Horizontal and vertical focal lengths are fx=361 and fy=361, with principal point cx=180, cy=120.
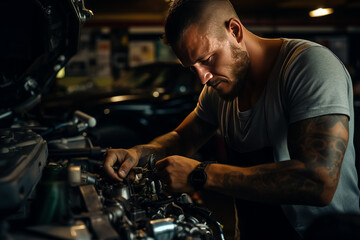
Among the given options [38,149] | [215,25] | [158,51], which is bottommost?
[158,51]

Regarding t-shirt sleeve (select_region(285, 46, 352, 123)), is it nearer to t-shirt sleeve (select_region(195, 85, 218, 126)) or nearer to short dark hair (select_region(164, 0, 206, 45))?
short dark hair (select_region(164, 0, 206, 45))

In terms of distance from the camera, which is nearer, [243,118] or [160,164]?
[160,164]

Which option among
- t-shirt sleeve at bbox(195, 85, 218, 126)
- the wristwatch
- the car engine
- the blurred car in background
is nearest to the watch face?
the wristwatch

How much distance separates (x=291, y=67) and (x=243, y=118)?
32cm

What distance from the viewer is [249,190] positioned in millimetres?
1149

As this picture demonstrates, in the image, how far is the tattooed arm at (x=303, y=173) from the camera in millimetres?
1100

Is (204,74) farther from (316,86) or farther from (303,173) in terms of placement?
(303,173)

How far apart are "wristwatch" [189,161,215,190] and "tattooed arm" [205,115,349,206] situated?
19 millimetres

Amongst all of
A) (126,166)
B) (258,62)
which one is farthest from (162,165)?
(258,62)

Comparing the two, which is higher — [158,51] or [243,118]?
[243,118]

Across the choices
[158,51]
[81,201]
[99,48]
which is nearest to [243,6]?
[158,51]

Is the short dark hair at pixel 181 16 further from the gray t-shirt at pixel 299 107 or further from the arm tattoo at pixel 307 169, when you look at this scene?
the arm tattoo at pixel 307 169

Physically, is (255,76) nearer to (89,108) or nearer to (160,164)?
(160,164)

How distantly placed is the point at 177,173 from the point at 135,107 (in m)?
2.77
